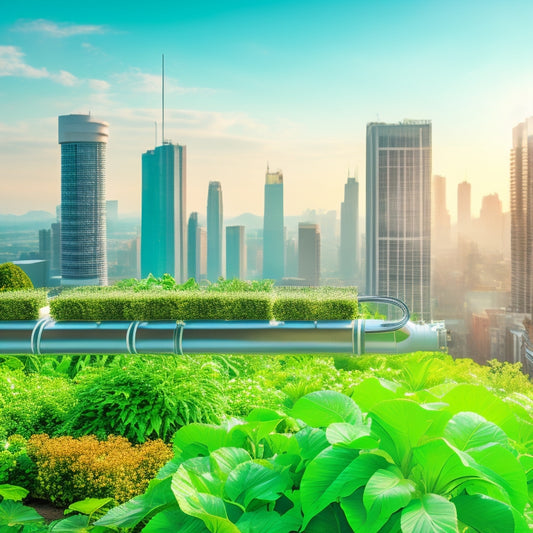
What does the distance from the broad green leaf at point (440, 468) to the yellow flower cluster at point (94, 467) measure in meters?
2.55

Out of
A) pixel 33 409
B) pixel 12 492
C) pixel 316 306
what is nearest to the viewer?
pixel 12 492

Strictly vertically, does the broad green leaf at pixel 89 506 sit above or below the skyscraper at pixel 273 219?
below

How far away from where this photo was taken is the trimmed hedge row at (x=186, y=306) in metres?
4.46

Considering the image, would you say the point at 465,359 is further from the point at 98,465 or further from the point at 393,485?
the point at 393,485

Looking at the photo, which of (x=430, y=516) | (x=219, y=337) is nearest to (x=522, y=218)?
(x=219, y=337)

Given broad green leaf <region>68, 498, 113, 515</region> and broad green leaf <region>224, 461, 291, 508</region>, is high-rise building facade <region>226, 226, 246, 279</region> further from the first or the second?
broad green leaf <region>224, 461, 291, 508</region>

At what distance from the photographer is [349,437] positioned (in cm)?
133

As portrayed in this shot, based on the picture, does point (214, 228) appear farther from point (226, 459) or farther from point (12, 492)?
point (226, 459)

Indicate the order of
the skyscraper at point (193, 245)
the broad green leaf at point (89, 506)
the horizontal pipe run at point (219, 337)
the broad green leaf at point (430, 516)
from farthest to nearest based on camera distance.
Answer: the skyscraper at point (193, 245), the horizontal pipe run at point (219, 337), the broad green leaf at point (89, 506), the broad green leaf at point (430, 516)

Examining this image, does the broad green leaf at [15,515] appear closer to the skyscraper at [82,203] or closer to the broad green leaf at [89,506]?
the broad green leaf at [89,506]

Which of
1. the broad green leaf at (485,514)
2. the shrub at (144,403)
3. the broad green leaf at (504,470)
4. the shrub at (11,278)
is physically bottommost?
the shrub at (144,403)

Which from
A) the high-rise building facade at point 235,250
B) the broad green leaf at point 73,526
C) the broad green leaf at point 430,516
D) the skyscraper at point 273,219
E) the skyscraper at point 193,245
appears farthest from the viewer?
the skyscraper at point 273,219

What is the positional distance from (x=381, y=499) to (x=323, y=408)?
1.24 ft

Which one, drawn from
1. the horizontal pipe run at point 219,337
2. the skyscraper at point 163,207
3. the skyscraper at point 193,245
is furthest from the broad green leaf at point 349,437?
the skyscraper at point 163,207
